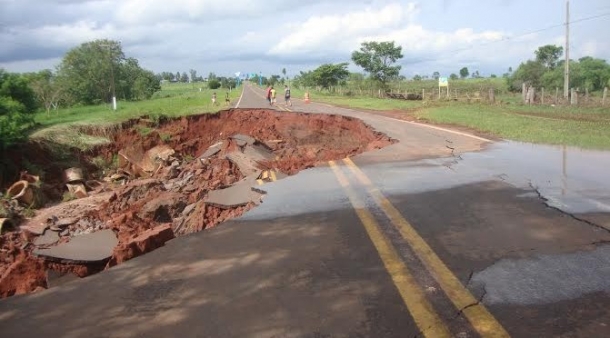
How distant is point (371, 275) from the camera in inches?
153

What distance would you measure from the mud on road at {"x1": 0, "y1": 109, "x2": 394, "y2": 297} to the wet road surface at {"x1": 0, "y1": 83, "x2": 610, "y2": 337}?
48.4 inches

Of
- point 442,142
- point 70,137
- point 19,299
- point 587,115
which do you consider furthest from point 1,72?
point 587,115

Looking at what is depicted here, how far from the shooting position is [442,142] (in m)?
13.0

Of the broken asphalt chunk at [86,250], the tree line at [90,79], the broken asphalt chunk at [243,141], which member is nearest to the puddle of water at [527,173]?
the broken asphalt chunk at [86,250]

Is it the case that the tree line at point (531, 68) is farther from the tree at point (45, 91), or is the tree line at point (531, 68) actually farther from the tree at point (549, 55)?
the tree at point (45, 91)

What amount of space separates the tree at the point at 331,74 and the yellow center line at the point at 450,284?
229 feet

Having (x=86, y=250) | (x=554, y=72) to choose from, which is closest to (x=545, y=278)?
(x=86, y=250)

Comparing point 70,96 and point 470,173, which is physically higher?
point 70,96

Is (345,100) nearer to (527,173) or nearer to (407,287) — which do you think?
(527,173)

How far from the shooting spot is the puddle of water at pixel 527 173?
20.9ft

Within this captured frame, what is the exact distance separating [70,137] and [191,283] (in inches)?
598

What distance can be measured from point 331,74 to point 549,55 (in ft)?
99.1

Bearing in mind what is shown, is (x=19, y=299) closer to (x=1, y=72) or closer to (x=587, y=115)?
(x=1, y=72)

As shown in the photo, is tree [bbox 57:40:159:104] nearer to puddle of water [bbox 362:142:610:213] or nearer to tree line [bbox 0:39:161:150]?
tree line [bbox 0:39:161:150]
